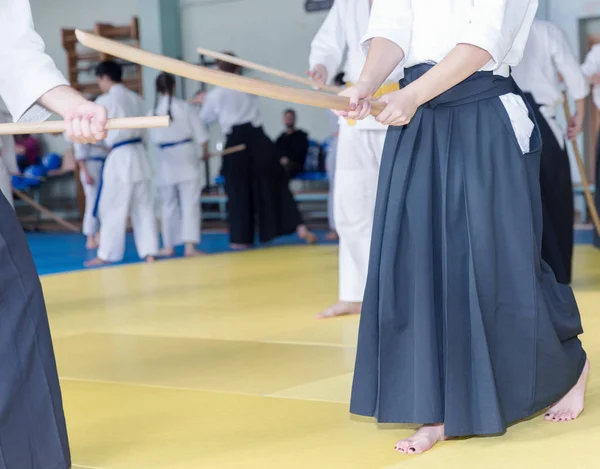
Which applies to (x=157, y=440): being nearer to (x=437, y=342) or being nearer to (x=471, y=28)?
(x=437, y=342)

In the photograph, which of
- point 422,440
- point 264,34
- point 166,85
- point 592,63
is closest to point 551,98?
point 592,63

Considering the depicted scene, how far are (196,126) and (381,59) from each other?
19.5 ft

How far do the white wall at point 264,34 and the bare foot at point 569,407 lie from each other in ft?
31.7

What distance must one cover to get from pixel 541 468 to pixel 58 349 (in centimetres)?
247

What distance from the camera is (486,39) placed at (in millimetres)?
2178

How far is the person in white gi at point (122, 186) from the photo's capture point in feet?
24.6

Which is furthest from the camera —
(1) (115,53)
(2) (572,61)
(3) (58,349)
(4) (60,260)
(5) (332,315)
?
(4) (60,260)

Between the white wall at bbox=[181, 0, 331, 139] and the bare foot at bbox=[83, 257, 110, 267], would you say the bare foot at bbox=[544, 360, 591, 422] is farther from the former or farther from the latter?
the white wall at bbox=[181, 0, 331, 139]

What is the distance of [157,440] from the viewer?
2.58m

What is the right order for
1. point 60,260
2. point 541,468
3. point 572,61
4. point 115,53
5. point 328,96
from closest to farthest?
point 115,53 < point 328,96 < point 541,468 < point 572,61 < point 60,260

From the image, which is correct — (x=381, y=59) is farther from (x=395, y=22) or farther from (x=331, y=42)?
(x=331, y=42)

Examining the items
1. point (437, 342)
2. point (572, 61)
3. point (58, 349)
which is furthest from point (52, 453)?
point (572, 61)

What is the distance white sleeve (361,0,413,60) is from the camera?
7.70ft

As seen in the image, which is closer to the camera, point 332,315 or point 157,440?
point 157,440
